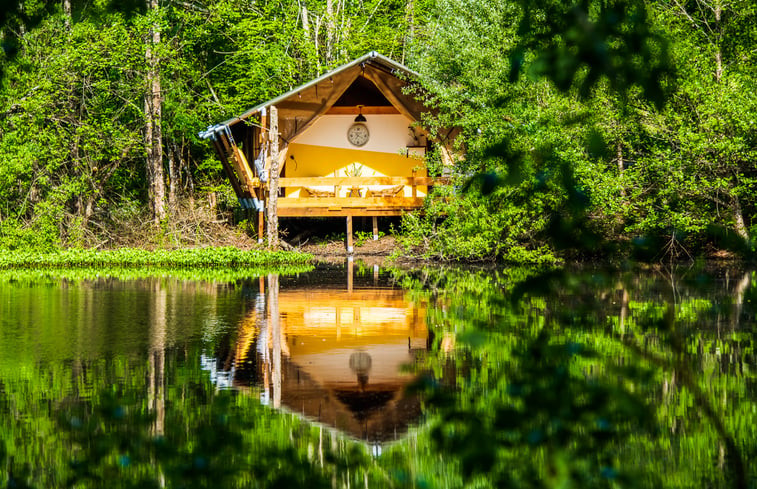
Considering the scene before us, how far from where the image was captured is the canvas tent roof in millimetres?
30719

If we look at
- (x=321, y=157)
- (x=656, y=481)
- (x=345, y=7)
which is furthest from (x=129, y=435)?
(x=345, y=7)

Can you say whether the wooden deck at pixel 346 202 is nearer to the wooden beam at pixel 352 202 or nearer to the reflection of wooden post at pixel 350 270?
the wooden beam at pixel 352 202

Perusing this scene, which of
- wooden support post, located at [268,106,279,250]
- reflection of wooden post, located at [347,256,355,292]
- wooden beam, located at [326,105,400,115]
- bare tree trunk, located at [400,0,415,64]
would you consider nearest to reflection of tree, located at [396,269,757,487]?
reflection of wooden post, located at [347,256,355,292]

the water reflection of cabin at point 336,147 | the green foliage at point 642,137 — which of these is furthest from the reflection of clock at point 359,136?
the green foliage at point 642,137

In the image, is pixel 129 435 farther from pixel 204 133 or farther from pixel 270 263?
pixel 204 133

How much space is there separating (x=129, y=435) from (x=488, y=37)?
80.7 feet

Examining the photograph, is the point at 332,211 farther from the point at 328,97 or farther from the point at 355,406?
the point at 355,406

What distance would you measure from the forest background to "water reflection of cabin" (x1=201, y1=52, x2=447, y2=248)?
5.64 ft

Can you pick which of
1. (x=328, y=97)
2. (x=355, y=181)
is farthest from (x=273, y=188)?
(x=328, y=97)

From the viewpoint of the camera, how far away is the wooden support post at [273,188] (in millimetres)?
28781

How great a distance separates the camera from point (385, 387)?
8953mm

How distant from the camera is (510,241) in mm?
24266

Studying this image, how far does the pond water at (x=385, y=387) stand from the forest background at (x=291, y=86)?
293 cm

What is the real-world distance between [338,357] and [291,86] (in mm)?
28772
